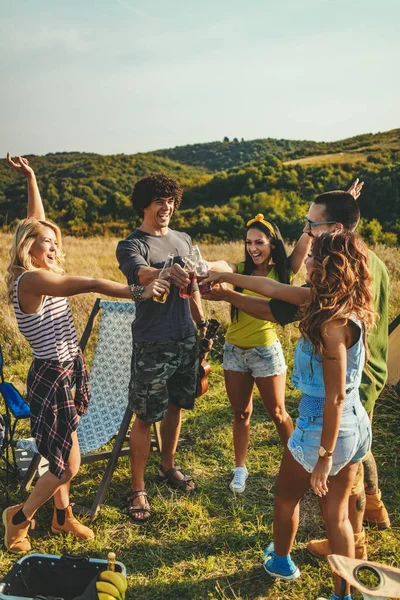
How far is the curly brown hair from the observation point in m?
3.35

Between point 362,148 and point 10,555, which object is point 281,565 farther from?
point 362,148

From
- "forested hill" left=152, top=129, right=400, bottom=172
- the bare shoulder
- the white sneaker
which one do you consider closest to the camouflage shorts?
the white sneaker

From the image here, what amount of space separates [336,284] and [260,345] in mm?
1425

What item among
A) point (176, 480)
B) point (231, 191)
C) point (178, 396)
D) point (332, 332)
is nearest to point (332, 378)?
point (332, 332)

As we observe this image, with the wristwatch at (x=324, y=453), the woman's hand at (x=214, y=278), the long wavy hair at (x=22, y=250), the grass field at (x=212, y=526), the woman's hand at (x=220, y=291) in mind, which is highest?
the long wavy hair at (x=22, y=250)

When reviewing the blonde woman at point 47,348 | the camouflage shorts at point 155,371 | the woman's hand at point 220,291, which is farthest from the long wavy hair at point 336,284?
the camouflage shorts at point 155,371

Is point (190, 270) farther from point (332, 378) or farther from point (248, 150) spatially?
point (248, 150)

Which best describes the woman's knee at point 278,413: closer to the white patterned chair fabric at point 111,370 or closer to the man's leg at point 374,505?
the man's leg at point 374,505

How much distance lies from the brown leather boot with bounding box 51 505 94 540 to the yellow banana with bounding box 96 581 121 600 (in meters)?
0.94

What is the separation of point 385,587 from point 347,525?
0.35 metres

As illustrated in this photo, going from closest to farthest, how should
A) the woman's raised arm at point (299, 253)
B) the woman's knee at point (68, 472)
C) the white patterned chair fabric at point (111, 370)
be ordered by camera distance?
the woman's knee at point (68, 472) < the woman's raised arm at point (299, 253) < the white patterned chair fabric at point (111, 370)

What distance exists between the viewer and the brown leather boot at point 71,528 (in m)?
3.21

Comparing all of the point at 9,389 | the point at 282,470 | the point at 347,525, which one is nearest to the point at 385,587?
the point at 347,525

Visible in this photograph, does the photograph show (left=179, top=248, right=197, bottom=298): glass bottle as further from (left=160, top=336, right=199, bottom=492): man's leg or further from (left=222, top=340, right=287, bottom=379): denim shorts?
(left=222, top=340, right=287, bottom=379): denim shorts
